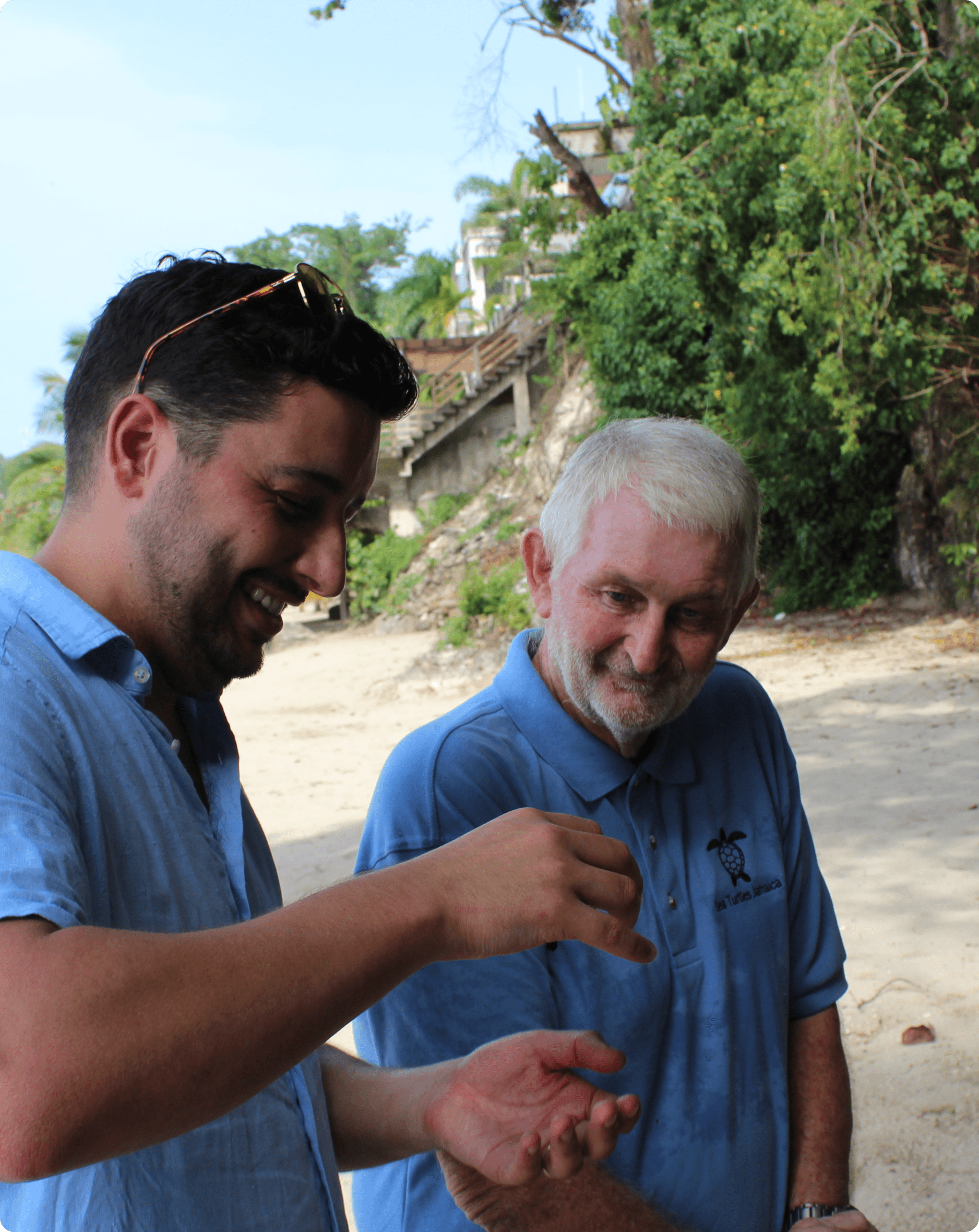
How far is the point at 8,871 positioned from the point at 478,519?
83.2 feet

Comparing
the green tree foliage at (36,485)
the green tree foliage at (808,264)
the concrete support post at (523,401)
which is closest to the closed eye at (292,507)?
the green tree foliage at (808,264)

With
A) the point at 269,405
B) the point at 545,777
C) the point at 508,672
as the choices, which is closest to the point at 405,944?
the point at 269,405

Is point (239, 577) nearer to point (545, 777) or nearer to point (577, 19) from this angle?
point (545, 777)

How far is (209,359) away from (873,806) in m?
7.13

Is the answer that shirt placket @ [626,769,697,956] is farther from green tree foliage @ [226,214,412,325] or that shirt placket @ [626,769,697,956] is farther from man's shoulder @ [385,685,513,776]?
green tree foliage @ [226,214,412,325]

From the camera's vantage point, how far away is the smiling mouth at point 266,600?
1.39 m

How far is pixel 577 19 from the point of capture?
18172mm

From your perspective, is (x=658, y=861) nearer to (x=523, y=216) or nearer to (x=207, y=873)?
(x=207, y=873)

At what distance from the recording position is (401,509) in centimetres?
2808

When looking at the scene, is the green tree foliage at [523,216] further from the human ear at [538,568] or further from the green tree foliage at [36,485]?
the human ear at [538,568]

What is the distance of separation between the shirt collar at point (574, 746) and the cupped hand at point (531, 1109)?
23.1 inches

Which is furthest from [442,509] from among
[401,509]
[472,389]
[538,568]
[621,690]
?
[621,690]

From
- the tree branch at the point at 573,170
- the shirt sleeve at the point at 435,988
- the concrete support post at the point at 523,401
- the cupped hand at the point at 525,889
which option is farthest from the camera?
the concrete support post at the point at 523,401

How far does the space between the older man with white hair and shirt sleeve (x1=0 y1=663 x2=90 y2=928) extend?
0.78 meters
